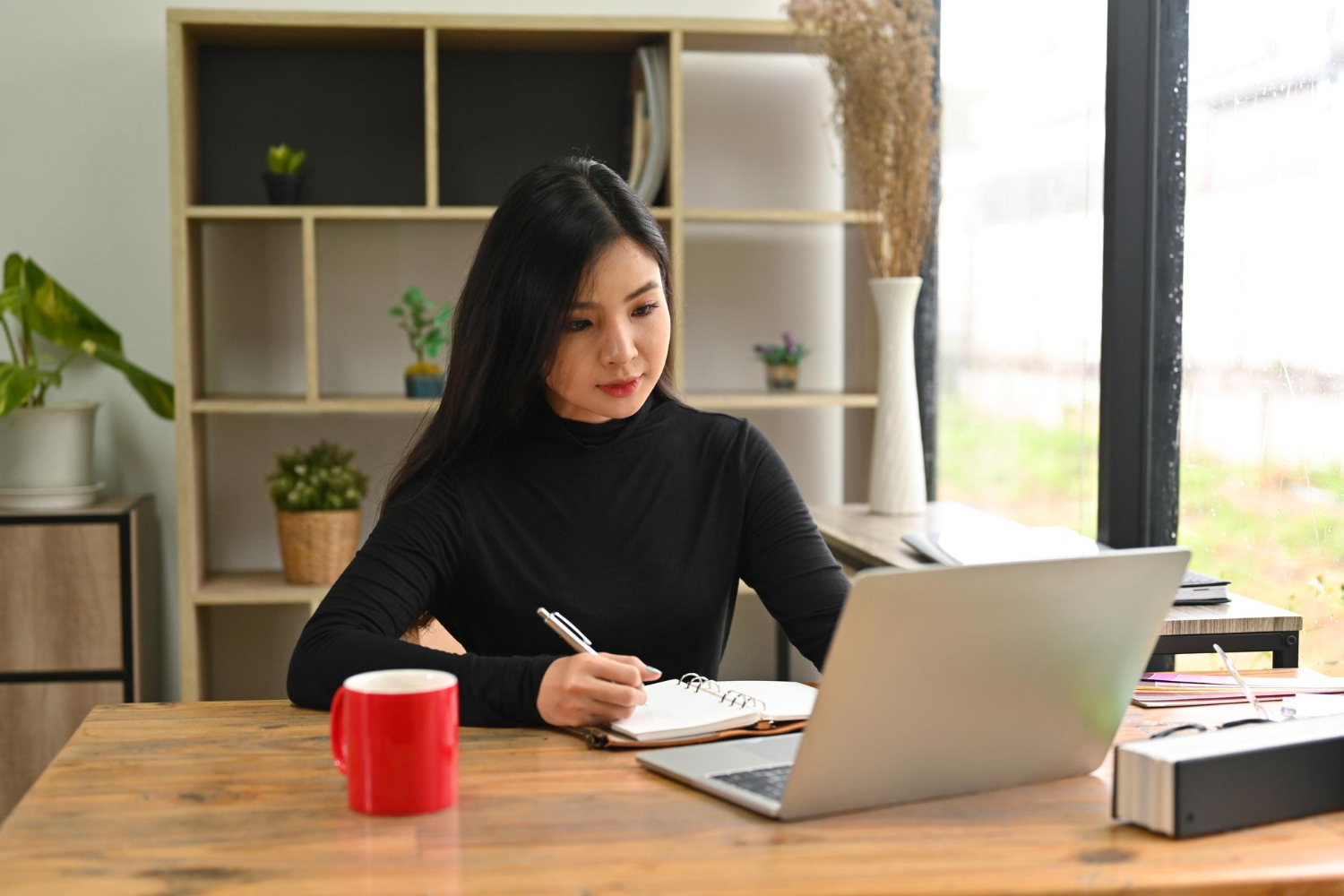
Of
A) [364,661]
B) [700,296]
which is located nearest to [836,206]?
[700,296]

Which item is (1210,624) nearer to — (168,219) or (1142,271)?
(1142,271)

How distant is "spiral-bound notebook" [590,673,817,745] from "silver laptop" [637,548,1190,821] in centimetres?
10

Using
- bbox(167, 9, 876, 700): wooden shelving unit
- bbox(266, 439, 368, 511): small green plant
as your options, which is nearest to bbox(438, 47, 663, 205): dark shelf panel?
bbox(167, 9, 876, 700): wooden shelving unit

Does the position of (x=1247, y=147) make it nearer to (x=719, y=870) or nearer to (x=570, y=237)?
(x=570, y=237)

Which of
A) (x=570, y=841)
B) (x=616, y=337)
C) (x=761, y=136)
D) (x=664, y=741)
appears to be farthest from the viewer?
(x=761, y=136)

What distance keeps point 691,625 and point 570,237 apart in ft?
1.61

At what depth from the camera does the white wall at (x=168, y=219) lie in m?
3.05

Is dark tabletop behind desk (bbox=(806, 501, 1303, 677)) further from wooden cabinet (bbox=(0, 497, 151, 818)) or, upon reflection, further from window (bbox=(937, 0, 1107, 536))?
wooden cabinet (bbox=(0, 497, 151, 818))

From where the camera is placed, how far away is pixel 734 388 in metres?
3.27

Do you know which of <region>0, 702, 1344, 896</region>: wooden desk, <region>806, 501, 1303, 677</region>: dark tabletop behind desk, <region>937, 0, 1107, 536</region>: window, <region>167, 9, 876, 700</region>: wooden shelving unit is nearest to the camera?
<region>0, 702, 1344, 896</region>: wooden desk

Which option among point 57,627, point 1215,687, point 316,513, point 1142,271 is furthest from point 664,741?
point 57,627

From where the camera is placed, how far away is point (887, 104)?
272cm

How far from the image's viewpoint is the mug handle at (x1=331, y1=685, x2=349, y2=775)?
1028 millimetres

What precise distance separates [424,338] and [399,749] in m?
2.10
